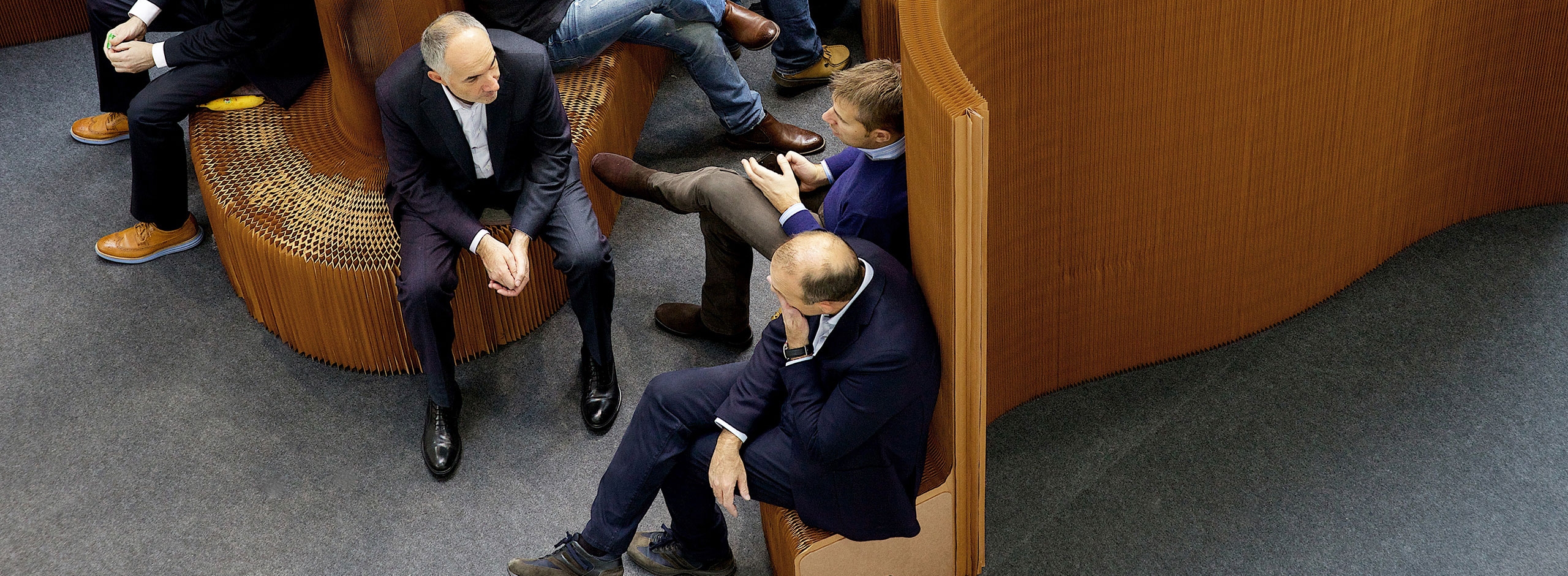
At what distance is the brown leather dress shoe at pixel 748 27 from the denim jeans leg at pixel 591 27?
23 centimetres

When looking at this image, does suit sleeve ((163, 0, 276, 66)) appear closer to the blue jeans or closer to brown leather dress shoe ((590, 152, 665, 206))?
the blue jeans

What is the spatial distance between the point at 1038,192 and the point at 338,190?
1.83m

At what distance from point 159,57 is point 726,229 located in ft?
5.77

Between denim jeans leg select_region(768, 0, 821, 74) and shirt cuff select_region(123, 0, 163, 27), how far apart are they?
1894 millimetres

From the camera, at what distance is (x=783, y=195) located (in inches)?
108

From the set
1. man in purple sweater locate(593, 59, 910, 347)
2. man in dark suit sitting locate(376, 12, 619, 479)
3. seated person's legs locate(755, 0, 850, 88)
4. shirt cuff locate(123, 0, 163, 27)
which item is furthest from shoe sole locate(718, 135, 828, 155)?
shirt cuff locate(123, 0, 163, 27)

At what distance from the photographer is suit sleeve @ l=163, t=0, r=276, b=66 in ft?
10.6

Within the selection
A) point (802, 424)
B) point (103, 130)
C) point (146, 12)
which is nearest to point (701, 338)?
point (802, 424)

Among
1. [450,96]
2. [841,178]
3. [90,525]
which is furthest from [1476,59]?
[90,525]

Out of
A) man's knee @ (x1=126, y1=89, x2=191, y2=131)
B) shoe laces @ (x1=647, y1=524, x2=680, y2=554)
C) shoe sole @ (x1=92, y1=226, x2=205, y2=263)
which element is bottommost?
shoe laces @ (x1=647, y1=524, x2=680, y2=554)

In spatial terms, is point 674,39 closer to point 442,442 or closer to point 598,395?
point 598,395

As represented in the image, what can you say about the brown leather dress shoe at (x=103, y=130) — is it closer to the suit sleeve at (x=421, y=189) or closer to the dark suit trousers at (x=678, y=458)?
the suit sleeve at (x=421, y=189)

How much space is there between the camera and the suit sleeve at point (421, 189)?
9.52 ft

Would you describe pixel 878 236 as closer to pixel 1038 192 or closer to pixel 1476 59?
pixel 1038 192
